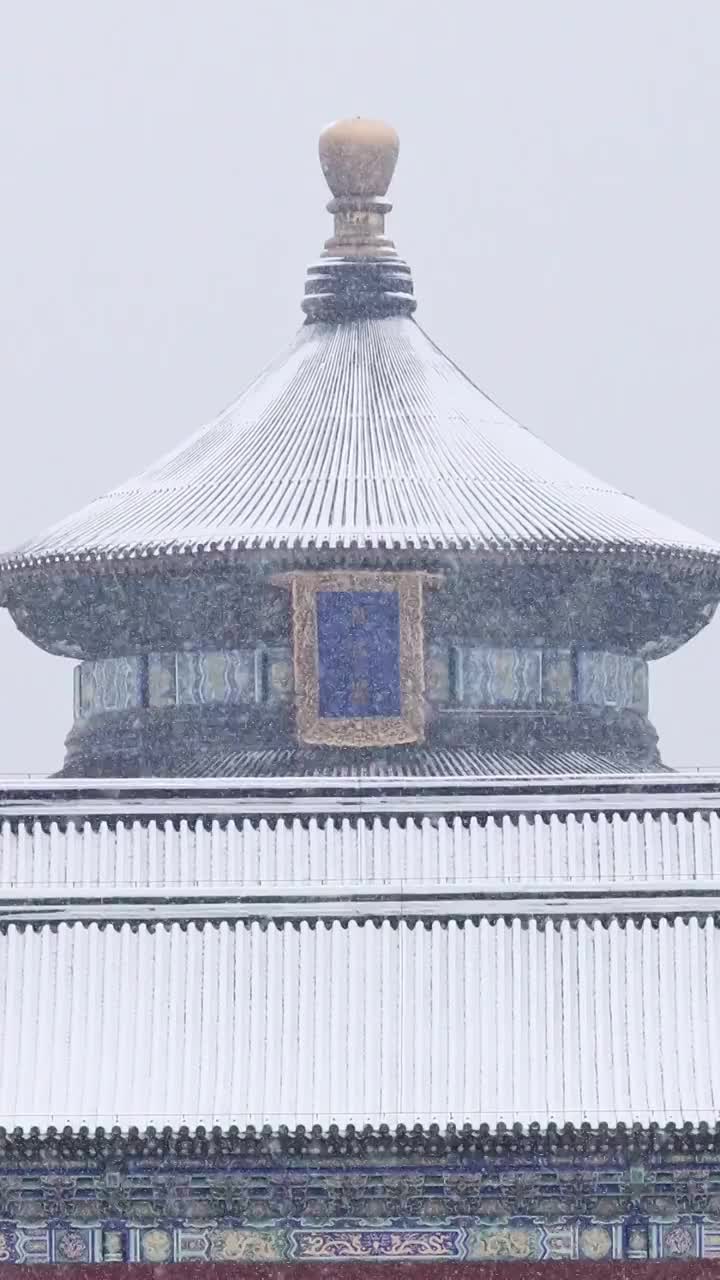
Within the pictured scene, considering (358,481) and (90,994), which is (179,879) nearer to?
(90,994)

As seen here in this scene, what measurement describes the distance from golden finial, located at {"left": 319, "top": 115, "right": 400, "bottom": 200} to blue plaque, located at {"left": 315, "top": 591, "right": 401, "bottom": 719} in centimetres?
560

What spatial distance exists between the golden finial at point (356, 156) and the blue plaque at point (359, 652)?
5.60 m

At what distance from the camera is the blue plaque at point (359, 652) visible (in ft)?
88.6

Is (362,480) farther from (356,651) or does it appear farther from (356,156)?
(356,156)

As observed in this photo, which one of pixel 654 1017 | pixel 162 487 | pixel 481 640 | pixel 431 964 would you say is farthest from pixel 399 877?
pixel 162 487

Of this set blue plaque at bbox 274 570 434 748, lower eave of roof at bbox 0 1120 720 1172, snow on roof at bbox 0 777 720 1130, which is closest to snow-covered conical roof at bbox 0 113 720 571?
blue plaque at bbox 274 570 434 748

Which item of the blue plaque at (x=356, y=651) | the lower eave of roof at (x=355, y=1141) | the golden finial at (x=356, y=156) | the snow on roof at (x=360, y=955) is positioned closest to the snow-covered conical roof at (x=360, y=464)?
the golden finial at (x=356, y=156)

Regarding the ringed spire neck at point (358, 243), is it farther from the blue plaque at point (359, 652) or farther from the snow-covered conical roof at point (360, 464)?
the blue plaque at point (359, 652)

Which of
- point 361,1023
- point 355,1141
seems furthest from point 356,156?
point 355,1141

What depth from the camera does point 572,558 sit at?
2733cm

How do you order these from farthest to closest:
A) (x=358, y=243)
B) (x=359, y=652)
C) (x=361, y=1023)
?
(x=358, y=243) → (x=359, y=652) → (x=361, y=1023)

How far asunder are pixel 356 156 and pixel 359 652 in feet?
20.0

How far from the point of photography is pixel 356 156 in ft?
101

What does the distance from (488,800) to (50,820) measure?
297cm
